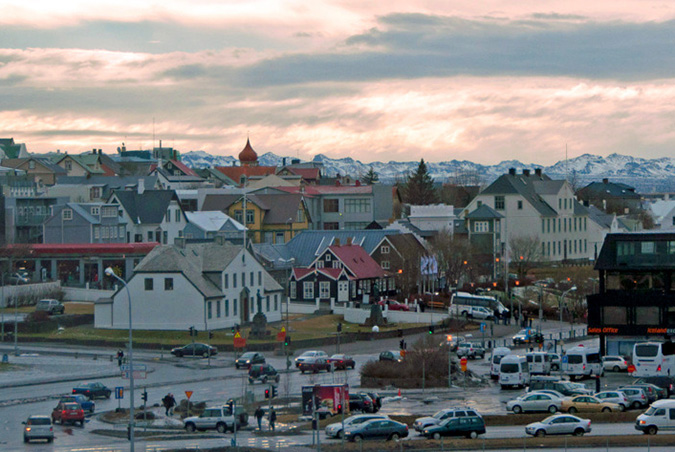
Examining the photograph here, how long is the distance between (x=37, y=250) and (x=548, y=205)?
6358 cm

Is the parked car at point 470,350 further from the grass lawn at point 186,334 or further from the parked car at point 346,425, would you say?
the parked car at point 346,425

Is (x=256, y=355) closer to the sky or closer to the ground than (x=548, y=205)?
closer to the ground

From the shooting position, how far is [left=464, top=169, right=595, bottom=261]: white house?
14925 centimetres

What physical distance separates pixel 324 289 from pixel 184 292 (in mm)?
23978

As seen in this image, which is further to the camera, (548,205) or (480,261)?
(548,205)

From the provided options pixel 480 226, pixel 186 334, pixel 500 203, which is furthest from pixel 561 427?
pixel 500 203

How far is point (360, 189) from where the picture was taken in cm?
17200

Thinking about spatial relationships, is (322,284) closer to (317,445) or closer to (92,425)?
(92,425)

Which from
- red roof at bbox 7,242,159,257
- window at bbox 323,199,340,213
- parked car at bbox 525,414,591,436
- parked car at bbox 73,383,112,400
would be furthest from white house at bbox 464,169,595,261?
parked car at bbox 525,414,591,436

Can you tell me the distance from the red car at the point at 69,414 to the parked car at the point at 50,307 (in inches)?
1787

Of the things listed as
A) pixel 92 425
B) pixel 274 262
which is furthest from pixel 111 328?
pixel 92 425

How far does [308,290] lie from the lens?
394 ft

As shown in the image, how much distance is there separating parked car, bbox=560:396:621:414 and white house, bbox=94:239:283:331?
4476cm

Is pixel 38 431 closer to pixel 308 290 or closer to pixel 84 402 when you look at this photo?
pixel 84 402
